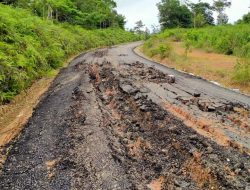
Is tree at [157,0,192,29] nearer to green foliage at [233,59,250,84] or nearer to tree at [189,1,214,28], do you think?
tree at [189,1,214,28]

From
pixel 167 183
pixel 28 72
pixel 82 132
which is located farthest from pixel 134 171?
pixel 28 72

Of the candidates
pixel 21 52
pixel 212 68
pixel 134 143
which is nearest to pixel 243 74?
pixel 212 68

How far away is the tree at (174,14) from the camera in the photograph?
A: 61.6m

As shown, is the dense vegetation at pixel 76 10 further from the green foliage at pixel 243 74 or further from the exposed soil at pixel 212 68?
the green foliage at pixel 243 74

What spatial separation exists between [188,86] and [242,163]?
738cm

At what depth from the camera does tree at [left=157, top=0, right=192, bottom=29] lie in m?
61.6

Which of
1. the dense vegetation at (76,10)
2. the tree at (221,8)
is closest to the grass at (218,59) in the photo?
the dense vegetation at (76,10)

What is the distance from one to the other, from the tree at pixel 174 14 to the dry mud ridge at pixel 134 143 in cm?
5286

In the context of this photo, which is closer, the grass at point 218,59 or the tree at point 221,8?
the grass at point 218,59

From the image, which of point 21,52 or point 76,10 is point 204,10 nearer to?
point 76,10

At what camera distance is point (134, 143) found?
268 inches

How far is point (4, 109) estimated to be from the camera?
1023 cm

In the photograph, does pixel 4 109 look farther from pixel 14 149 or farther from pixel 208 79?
pixel 208 79

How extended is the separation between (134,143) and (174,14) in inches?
2328
